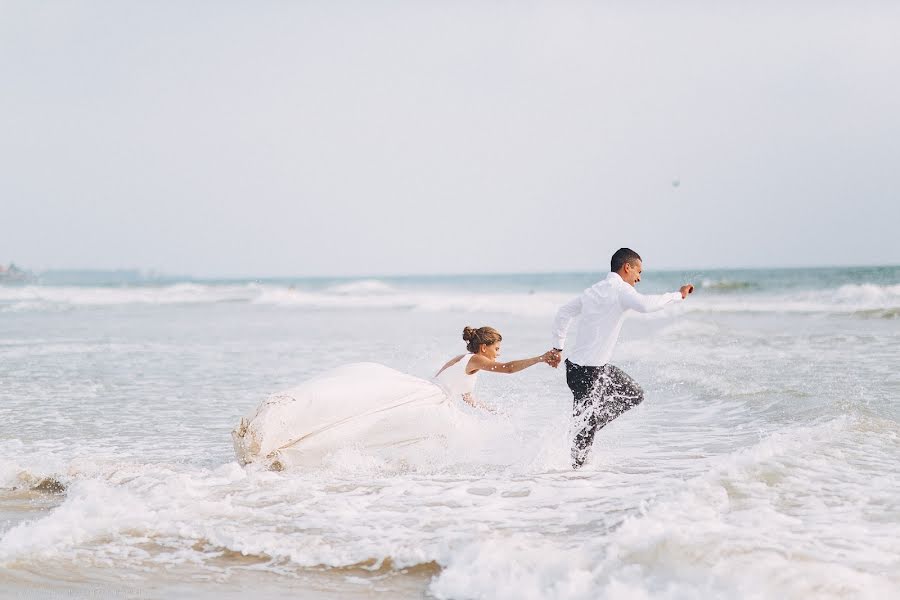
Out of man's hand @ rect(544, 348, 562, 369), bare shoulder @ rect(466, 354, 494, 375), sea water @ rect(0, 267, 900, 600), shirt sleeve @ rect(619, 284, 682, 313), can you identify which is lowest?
sea water @ rect(0, 267, 900, 600)

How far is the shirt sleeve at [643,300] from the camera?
6.04m

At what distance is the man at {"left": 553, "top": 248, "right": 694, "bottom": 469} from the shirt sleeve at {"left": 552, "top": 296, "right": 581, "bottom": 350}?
72 millimetres

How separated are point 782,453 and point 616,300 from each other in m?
1.86

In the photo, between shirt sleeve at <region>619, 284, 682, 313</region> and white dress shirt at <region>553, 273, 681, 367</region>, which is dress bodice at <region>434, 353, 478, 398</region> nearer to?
white dress shirt at <region>553, 273, 681, 367</region>

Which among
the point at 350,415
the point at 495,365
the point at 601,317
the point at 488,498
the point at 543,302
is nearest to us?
the point at 488,498

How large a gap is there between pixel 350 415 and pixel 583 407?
189cm

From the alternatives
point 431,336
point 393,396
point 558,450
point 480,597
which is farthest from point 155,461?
point 431,336

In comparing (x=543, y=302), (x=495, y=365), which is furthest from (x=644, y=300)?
(x=543, y=302)

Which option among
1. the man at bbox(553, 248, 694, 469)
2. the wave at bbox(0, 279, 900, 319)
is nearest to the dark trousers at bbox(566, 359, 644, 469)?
the man at bbox(553, 248, 694, 469)

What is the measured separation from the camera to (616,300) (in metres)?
6.30

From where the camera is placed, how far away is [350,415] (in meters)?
6.68

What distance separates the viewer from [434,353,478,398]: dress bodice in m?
7.17

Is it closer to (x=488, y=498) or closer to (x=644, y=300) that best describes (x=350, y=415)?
(x=488, y=498)

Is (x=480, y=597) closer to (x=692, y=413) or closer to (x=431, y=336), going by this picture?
(x=692, y=413)
